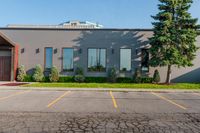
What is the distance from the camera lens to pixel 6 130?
21.7ft

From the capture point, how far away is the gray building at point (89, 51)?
2600 cm

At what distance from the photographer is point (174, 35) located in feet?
75.7

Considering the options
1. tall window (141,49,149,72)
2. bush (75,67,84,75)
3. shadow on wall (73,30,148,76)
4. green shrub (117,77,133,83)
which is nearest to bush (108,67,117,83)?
green shrub (117,77,133,83)

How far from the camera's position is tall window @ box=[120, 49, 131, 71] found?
2597 cm

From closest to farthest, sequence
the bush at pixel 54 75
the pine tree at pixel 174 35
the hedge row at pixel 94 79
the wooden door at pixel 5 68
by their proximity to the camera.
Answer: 1. the pine tree at pixel 174 35
2. the bush at pixel 54 75
3. the hedge row at pixel 94 79
4. the wooden door at pixel 5 68

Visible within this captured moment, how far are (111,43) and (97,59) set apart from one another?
228cm

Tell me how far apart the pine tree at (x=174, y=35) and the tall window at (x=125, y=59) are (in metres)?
3.09

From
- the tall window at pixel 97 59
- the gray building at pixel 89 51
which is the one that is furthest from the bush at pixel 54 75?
the tall window at pixel 97 59

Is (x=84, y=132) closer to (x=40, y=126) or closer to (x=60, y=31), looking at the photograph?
(x=40, y=126)

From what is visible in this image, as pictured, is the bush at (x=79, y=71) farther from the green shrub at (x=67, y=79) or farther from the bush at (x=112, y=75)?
the bush at (x=112, y=75)

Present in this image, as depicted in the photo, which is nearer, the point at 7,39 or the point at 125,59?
the point at 7,39

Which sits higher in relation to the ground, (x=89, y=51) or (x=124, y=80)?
(x=89, y=51)

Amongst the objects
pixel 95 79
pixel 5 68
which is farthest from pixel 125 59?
pixel 5 68

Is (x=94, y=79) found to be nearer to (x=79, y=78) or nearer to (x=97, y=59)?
(x=79, y=78)
